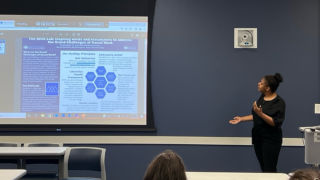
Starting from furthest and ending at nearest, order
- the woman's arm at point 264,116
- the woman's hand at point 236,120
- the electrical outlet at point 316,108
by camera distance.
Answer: the electrical outlet at point 316,108
the woman's hand at point 236,120
the woman's arm at point 264,116

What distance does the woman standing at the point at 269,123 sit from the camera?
4.01 meters

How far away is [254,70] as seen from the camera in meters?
4.80

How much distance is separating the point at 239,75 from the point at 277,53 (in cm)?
58

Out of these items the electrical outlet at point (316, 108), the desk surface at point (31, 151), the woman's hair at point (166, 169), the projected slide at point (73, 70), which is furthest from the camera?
the electrical outlet at point (316, 108)

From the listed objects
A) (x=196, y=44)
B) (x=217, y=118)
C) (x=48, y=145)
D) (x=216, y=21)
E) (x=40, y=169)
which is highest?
(x=216, y=21)

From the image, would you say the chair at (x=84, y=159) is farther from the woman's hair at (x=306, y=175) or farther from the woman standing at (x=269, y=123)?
the woman's hair at (x=306, y=175)

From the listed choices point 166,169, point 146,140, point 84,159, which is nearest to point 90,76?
point 146,140

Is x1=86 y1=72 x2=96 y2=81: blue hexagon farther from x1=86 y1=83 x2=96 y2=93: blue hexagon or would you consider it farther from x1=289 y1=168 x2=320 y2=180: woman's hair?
x1=289 y1=168 x2=320 y2=180: woman's hair

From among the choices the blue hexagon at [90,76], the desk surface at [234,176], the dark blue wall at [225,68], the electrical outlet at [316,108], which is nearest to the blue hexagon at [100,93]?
the blue hexagon at [90,76]

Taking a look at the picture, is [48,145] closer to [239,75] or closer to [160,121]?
[160,121]

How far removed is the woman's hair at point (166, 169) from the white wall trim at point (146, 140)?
10.3ft

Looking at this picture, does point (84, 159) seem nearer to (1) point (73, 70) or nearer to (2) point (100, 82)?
(2) point (100, 82)

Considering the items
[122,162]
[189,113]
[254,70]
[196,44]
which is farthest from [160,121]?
[254,70]

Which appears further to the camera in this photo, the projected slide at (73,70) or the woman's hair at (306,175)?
the projected slide at (73,70)
